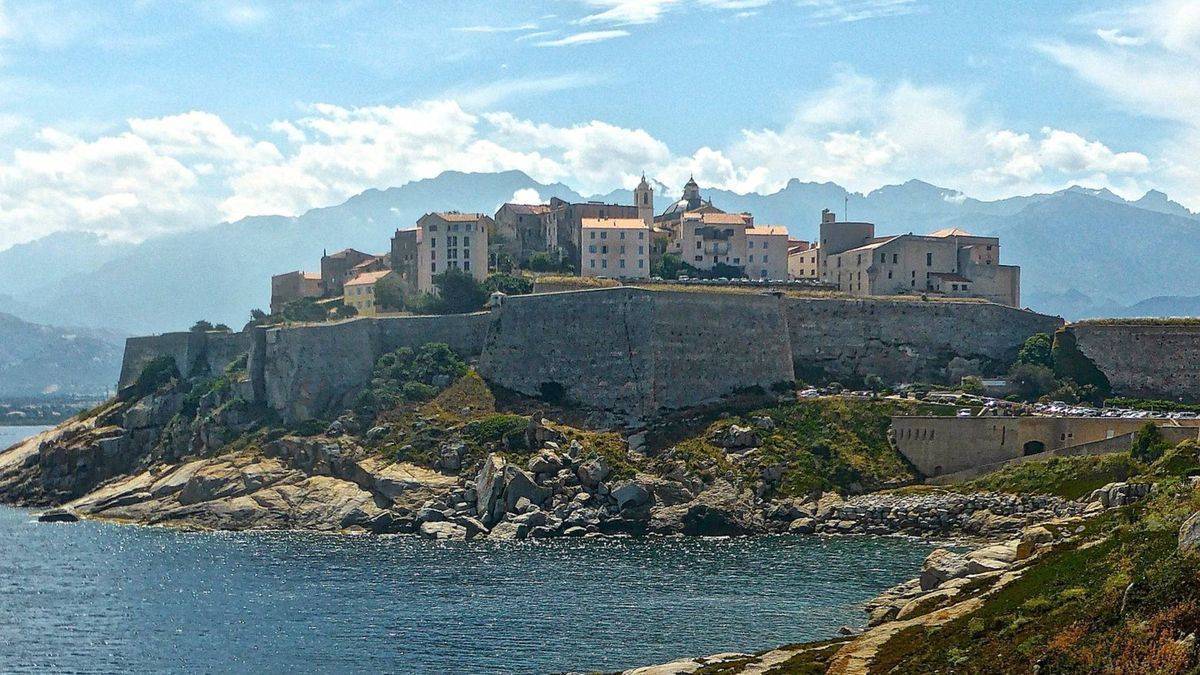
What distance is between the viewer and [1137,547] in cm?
4091

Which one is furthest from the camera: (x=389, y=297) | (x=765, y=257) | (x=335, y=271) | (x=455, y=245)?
(x=335, y=271)

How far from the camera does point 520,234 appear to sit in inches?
4636

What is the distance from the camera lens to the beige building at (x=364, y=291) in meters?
113

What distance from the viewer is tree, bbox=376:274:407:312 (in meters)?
110

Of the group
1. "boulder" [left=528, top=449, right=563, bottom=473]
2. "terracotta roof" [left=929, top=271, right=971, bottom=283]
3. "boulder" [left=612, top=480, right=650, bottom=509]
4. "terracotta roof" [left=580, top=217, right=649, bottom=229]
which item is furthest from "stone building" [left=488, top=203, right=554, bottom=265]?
"boulder" [left=612, top=480, right=650, bottom=509]

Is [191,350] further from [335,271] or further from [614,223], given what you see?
[614,223]

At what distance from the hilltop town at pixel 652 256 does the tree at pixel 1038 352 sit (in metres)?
10.1

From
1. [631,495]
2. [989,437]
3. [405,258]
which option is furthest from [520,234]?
[989,437]

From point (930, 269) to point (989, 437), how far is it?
2640cm

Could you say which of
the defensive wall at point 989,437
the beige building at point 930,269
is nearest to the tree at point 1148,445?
the defensive wall at point 989,437

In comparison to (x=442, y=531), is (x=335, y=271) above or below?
above

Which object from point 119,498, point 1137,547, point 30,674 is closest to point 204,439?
point 119,498

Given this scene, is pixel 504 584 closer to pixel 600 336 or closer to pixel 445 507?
pixel 445 507

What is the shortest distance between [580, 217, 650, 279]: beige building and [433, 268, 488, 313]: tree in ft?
28.4
